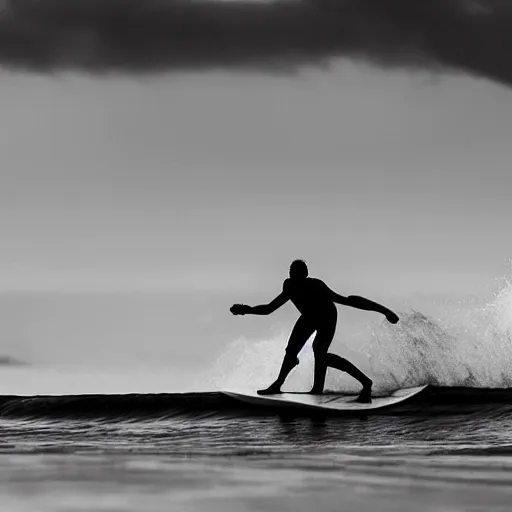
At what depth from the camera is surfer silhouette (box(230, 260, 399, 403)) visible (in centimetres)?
1448

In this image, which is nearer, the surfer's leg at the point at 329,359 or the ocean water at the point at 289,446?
the ocean water at the point at 289,446

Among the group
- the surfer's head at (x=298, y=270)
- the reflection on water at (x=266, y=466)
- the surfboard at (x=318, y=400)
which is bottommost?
the reflection on water at (x=266, y=466)

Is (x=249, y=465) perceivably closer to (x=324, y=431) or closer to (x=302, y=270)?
(x=324, y=431)

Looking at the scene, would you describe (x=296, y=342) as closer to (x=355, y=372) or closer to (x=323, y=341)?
(x=323, y=341)

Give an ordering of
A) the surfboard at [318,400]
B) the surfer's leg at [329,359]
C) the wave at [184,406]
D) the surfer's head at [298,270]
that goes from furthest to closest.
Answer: the wave at [184,406] < the surfer's head at [298,270] < the surfer's leg at [329,359] < the surfboard at [318,400]


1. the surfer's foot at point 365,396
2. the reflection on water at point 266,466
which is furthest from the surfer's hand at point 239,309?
the surfer's foot at point 365,396

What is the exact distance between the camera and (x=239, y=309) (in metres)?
14.4

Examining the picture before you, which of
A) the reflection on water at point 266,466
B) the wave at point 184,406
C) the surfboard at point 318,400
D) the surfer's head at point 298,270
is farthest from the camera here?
the wave at point 184,406

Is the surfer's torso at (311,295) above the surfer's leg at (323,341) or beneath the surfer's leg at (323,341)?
above

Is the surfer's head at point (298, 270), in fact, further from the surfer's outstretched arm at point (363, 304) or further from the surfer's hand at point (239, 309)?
the surfer's hand at point (239, 309)

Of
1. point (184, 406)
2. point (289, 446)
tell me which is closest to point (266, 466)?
point (289, 446)

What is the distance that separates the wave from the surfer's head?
181 centimetres

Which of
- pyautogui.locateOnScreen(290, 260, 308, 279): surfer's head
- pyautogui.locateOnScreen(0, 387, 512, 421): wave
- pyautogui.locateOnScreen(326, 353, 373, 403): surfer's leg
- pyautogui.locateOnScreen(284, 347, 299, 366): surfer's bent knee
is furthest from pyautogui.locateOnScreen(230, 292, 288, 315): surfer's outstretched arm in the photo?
pyautogui.locateOnScreen(0, 387, 512, 421): wave

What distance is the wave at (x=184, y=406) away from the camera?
14727 mm
